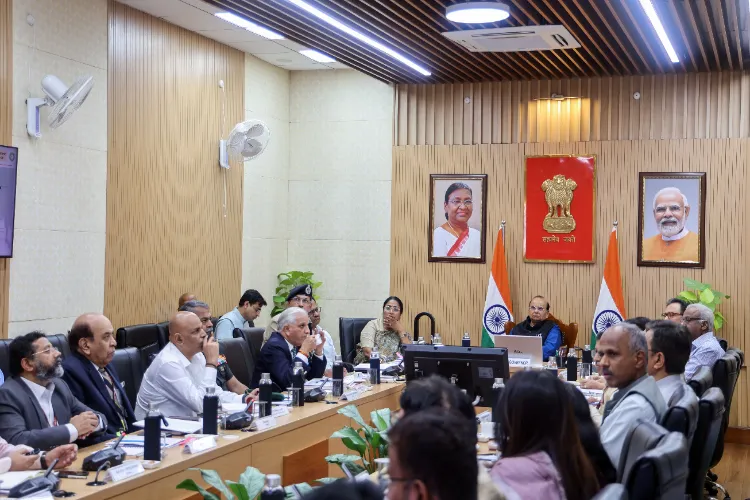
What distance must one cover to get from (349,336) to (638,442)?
583cm

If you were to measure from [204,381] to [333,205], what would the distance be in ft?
17.9

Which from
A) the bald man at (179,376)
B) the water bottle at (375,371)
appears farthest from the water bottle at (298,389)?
the water bottle at (375,371)

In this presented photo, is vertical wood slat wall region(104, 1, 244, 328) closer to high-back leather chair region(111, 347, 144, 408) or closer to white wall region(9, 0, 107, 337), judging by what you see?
white wall region(9, 0, 107, 337)

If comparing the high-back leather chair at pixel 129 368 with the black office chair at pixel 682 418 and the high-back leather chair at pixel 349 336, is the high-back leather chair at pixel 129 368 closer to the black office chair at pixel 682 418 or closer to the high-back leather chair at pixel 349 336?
the high-back leather chair at pixel 349 336

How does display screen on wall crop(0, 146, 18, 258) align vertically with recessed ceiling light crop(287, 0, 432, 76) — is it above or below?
below

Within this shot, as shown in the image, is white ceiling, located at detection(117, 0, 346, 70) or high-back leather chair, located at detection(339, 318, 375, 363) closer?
white ceiling, located at detection(117, 0, 346, 70)

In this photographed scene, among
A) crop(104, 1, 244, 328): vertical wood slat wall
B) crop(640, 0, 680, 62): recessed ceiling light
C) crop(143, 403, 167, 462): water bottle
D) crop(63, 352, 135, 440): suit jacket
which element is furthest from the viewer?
crop(104, 1, 244, 328): vertical wood slat wall

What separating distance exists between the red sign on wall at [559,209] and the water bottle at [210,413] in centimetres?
578

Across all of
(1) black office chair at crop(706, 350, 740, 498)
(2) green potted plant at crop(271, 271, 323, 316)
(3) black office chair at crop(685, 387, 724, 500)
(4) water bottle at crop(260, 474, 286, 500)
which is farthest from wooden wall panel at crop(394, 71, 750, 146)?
(4) water bottle at crop(260, 474, 286, 500)

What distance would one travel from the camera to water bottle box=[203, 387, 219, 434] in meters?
4.70

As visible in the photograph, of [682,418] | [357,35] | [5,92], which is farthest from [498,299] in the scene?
[682,418]

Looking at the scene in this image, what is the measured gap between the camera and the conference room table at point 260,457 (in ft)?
12.6

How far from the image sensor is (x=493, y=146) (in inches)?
397

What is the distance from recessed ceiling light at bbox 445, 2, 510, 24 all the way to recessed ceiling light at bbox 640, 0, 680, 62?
99cm
